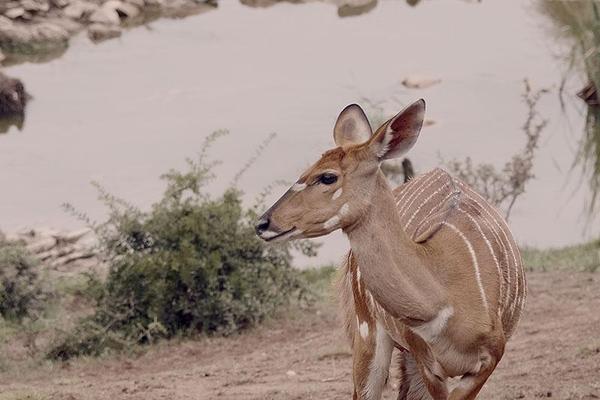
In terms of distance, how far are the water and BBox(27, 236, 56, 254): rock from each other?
1.18 meters

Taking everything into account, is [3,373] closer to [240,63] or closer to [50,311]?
[50,311]

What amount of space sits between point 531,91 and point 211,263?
8547 mm

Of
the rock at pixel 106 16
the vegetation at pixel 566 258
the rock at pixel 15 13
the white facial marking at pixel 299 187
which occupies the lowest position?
the rock at pixel 106 16

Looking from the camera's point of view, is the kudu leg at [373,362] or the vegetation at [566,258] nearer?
the kudu leg at [373,362]

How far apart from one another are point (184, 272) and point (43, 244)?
2.95m

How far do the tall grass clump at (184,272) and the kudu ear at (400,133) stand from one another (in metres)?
5.05

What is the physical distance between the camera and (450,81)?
18.8 metres

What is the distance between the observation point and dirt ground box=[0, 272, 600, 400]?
24.2 ft

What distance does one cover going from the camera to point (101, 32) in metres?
22.3

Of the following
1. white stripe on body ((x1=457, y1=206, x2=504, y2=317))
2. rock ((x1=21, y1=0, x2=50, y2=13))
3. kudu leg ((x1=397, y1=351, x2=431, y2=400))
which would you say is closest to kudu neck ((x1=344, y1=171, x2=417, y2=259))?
white stripe on body ((x1=457, y1=206, x2=504, y2=317))

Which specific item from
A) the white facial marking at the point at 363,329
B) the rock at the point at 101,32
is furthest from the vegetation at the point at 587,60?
the white facial marking at the point at 363,329

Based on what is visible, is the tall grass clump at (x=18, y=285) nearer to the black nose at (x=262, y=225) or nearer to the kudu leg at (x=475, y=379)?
the kudu leg at (x=475, y=379)

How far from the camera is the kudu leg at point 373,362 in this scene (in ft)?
18.8

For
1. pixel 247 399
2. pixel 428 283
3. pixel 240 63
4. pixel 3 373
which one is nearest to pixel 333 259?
pixel 3 373
